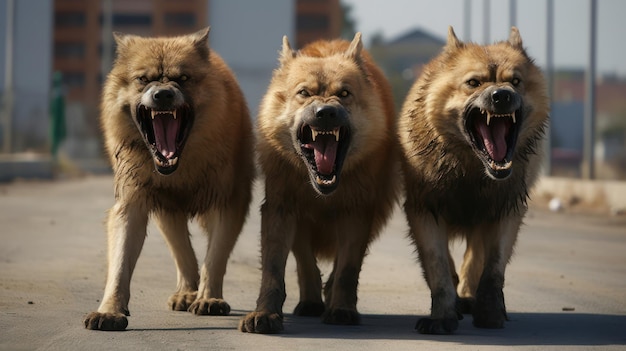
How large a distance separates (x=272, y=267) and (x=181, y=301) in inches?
48.1

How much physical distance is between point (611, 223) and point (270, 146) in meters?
11.6

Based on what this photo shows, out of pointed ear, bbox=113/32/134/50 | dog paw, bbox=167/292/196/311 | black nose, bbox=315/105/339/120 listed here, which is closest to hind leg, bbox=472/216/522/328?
black nose, bbox=315/105/339/120

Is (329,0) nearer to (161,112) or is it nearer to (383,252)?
(383,252)

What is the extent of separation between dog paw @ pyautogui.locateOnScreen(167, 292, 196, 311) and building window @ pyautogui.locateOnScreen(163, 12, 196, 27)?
70.8 m

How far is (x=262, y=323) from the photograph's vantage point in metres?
8.12

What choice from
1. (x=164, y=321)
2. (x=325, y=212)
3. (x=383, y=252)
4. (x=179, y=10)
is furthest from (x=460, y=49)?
(x=179, y=10)

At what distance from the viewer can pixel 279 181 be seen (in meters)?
8.83

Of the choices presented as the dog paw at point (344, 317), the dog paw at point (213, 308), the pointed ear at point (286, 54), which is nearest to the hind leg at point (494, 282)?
the dog paw at point (344, 317)

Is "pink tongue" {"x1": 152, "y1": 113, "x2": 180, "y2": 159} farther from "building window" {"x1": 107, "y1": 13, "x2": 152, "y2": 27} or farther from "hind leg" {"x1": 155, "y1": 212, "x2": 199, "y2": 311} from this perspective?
"building window" {"x1": 107, "y1": 13, "x2": 152, "y2": 27}

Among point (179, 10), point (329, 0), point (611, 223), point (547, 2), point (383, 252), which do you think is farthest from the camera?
point (329, 0)

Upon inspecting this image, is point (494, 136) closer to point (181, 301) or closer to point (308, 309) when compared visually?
point (308, 309)

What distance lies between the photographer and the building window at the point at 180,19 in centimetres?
7988

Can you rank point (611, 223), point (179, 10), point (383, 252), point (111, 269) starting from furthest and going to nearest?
point (179, 10) → point (611, 223) → point (383, 252) → point (111, 269)

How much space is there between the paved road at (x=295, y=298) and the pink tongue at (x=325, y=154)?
107cm
